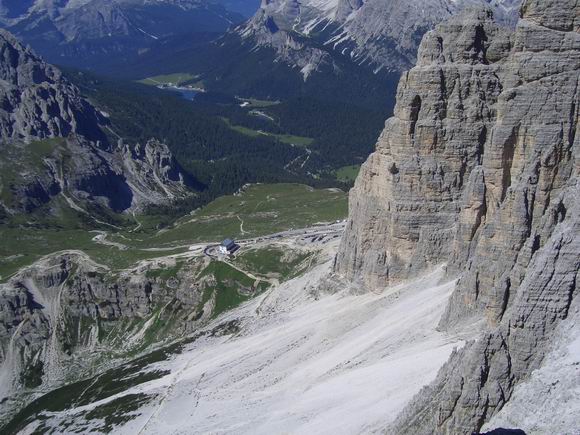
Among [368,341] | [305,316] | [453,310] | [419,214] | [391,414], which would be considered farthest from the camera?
[305,316]

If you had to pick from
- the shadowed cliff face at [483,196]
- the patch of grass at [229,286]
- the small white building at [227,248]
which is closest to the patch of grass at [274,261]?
the patch of grass at [229,286]

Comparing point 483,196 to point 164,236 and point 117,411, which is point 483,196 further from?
point 164,236

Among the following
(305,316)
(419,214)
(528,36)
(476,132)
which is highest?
(528,36)

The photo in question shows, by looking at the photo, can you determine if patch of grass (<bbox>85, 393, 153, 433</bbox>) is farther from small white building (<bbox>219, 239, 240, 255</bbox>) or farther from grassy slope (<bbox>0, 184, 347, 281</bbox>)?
grassy slope (<bbox>0, 184, 347, 281</bbox>)

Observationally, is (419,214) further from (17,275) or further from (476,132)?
(17,275)

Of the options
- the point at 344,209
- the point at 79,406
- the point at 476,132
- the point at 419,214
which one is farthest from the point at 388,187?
the point at 344,209

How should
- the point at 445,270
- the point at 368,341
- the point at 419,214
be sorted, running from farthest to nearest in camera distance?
the point at 419,214
the point at 445,270
the point at 368,341

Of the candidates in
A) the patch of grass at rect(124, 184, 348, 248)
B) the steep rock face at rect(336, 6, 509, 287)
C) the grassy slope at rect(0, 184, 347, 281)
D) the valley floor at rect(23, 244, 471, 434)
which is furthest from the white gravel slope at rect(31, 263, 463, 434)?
the patch of grass at rect(124, 184, 348, 248)
